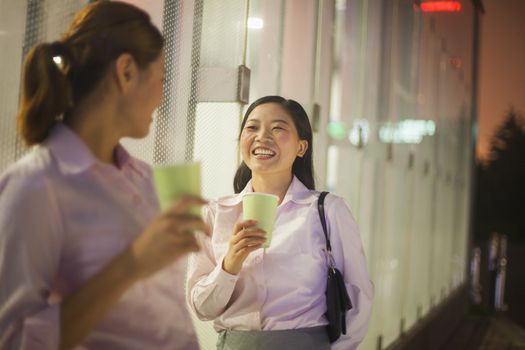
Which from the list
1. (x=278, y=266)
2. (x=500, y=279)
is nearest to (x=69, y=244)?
(x=278, y=266)

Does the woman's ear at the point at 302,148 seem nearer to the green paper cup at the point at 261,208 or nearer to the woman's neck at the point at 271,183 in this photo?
the woman's neck at the point at 271,183

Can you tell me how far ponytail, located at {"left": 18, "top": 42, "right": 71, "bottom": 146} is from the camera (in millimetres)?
1188

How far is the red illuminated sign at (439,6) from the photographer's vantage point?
22.2 ft

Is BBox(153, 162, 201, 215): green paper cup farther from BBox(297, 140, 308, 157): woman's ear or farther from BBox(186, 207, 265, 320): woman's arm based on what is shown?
BBox(297, 140, 308, 157): woman's ear

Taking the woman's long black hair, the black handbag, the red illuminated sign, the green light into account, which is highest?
the red illuminated sign

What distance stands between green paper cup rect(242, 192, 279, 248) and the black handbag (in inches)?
17.2

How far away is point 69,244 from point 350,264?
1318 millimetres

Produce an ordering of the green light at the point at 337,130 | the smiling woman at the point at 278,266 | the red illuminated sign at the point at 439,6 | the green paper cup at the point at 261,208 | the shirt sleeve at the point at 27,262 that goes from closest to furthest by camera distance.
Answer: the shirt sleeve at the point at 27,262
the green paper cup at the point at 261,208
the smiling woman at the point at 278,266
the green light at the point at 337,130
the red illuminated sign at the point at 439,6

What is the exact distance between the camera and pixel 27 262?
1.11 m

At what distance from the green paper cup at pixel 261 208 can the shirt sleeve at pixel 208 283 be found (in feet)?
0.86

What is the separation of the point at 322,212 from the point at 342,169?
2365mm

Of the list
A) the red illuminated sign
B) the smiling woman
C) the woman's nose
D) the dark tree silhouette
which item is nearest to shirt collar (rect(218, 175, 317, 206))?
the smiling woman

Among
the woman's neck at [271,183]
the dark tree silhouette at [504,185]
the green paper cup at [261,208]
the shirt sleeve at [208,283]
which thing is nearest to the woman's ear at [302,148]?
the woman's neck at [271,183]

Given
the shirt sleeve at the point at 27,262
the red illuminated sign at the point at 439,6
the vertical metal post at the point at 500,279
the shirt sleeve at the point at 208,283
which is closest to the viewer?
the shirt sleeve at the point at 27,262
